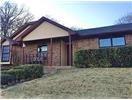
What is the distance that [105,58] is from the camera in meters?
16.8

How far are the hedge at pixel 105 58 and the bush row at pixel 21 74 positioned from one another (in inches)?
134

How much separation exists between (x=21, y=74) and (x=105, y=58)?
20.1ft

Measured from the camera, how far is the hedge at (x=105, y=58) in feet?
52.6

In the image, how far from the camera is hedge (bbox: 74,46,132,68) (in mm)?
16031

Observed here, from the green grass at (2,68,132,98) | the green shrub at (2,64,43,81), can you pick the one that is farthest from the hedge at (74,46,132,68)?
the green shrub at (2,64,43,81)

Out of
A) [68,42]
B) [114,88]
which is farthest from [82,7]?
[68,42]

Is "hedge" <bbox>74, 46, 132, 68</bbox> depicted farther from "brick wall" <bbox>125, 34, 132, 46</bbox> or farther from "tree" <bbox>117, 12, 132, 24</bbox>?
"tree" <bbox>117, 12, 132, 24</bbox>

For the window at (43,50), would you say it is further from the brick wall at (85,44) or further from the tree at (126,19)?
the tree at (126,19)

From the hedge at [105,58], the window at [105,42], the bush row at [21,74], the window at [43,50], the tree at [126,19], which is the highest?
the tree at [126,19]

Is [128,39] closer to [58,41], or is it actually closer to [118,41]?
[118,41]

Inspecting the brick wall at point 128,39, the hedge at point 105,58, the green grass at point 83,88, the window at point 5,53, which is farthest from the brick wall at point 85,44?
the window at point 5,53

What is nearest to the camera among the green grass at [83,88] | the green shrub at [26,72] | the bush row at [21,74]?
the green grass at [83,88]

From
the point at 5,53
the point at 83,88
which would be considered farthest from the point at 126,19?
the point at 83,88

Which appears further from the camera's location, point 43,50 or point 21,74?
point 43,50
